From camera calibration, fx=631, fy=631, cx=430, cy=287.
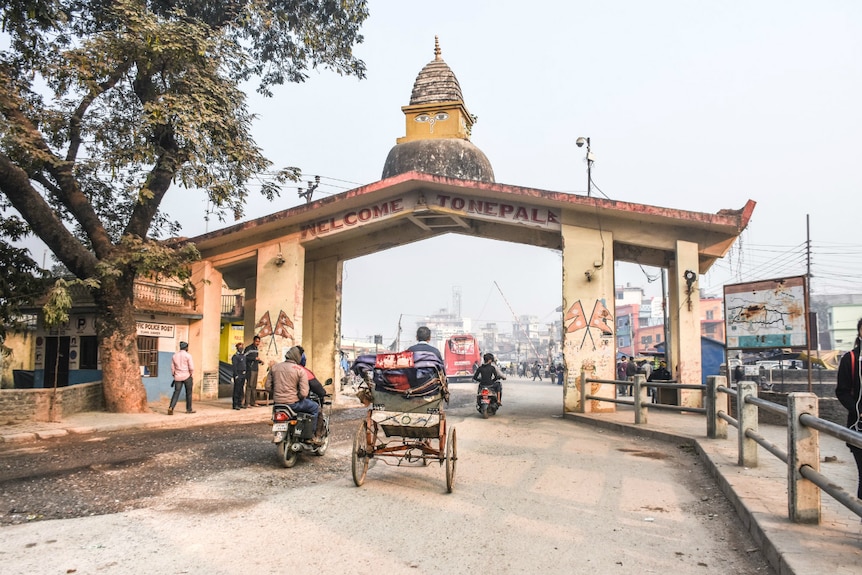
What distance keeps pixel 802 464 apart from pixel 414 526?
321 cm

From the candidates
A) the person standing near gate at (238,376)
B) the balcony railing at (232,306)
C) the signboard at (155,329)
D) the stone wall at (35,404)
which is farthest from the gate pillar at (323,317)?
the stone wall at (35,404)

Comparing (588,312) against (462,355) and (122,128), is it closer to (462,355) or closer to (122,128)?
(122,128)

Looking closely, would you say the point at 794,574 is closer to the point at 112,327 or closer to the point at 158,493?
the point at 158,493

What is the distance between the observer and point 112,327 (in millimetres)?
14109

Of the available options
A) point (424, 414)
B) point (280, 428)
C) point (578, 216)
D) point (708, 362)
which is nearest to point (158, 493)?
point (280, 428)

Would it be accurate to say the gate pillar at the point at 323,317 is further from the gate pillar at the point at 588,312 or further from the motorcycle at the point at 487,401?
the gate pillar at the point at 588,312

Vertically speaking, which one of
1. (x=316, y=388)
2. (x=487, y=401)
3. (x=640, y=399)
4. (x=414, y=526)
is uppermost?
(x=316, y=388)

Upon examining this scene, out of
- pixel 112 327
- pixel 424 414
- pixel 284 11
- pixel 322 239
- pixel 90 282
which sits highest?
pixel 284 11

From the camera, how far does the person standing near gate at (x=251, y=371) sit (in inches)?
652

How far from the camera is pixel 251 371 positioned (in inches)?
667

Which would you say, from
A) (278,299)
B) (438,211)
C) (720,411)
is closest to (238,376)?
(278,299)

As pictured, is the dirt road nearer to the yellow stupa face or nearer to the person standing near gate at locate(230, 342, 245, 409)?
the person standing near gate at locate(230, 342, 245, 409)

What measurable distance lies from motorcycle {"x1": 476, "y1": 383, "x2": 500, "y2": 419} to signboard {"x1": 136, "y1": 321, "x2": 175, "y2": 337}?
9.41 m

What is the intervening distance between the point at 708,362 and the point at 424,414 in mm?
22474
